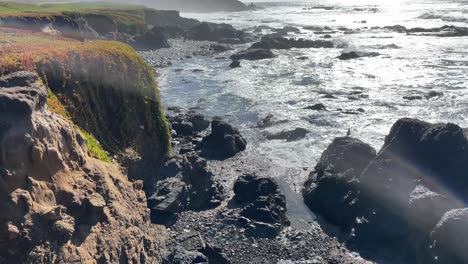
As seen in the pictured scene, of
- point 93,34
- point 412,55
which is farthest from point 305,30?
point 93,34

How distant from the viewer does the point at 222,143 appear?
2569 centimetres

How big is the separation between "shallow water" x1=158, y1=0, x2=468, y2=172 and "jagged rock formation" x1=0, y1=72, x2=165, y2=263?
1409 cm

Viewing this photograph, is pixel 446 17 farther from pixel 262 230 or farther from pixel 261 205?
pixel 262 230

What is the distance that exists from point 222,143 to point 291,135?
5592mm

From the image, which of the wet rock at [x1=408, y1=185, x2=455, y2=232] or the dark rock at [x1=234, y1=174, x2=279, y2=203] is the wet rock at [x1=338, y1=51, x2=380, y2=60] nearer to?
the dark rock at [x1=234, y1=174, x2=279, y2=203]

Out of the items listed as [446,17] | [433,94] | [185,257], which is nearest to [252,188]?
[185,257]

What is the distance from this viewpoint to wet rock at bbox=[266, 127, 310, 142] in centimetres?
2846

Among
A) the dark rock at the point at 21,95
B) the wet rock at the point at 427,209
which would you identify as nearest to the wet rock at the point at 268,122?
the wet rock at the point at 427,209

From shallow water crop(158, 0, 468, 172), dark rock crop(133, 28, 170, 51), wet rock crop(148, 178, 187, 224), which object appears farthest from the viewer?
dark rock crop(133, 28, 170, 51)

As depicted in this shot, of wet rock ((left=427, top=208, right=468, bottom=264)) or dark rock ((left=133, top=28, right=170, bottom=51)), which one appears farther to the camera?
dark rock ((left=133, top=28, right=170, bottom=51))

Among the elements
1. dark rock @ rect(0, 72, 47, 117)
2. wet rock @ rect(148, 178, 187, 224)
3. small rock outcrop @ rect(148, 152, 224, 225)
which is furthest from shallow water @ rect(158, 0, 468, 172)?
dark rock @ rect(0, 72, 47, 117)

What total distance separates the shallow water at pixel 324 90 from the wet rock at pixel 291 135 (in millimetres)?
505

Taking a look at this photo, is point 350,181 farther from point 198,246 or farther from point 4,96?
point 4,96

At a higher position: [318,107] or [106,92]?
[106,92]
